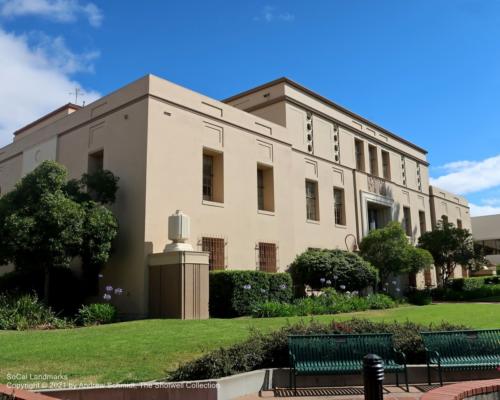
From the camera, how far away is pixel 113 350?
9.37 metres

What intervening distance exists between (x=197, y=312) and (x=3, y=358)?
7.98m

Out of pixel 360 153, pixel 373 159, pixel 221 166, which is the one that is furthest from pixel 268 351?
pixel 373 159

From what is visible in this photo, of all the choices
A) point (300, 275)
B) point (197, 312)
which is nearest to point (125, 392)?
point (197, 312)

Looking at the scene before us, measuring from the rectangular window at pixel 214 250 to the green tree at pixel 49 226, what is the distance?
12.3ft

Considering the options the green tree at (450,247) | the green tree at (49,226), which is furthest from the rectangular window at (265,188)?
the green tree at (450,247)

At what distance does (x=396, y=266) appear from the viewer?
25.6 meters

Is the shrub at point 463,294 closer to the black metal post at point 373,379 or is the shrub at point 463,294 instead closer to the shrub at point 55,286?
the shrub at point 55,286

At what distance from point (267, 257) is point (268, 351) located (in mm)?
14212

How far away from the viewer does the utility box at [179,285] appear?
16.2 m

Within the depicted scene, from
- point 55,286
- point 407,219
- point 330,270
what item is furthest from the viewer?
point 407,219

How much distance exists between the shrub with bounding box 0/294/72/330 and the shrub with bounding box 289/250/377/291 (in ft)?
34.5

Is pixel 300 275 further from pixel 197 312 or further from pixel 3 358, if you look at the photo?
pixel 3 358

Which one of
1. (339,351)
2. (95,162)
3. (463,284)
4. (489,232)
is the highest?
(489,232)

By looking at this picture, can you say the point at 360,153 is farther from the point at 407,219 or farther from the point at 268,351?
the point at 268,351
